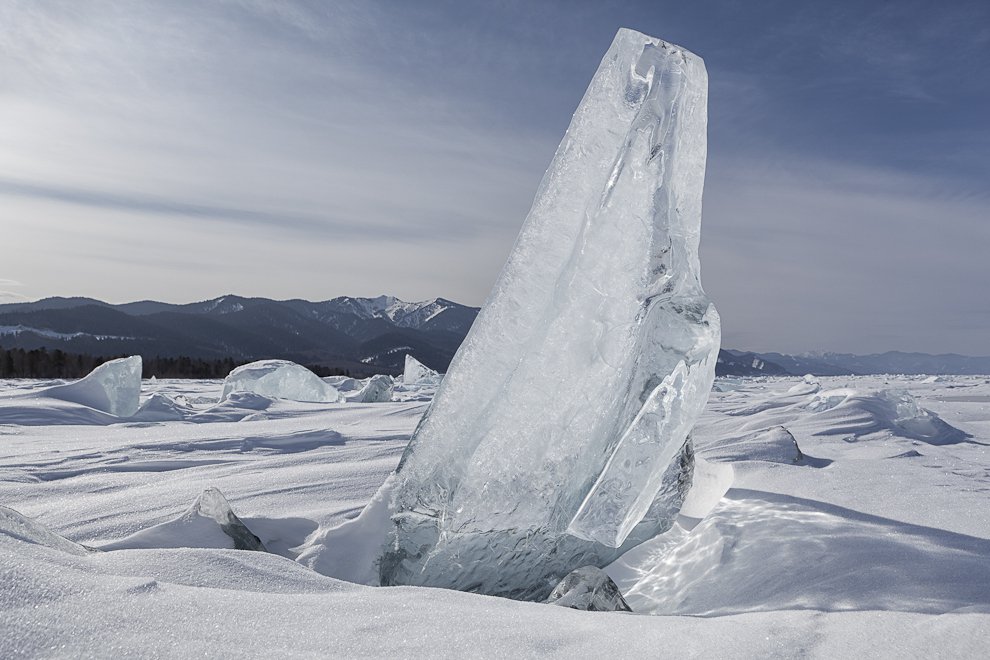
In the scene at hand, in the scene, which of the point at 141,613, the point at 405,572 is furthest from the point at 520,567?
the point at 141,613

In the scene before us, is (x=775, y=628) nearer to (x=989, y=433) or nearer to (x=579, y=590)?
(x=579, y=590)

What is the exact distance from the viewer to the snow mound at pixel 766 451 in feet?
11.0

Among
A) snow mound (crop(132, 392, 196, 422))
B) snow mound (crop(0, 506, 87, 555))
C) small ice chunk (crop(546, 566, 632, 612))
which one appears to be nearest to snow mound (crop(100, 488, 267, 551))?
snow mound (crop(0, 506, 87, 555))

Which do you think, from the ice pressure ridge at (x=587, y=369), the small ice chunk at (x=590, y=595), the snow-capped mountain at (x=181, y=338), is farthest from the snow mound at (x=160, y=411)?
the snow-capped mountain at (x=181, y=338)

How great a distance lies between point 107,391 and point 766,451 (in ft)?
23.7

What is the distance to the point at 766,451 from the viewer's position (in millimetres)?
3441

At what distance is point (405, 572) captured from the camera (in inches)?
84.3

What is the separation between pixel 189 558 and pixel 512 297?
4.15 feet

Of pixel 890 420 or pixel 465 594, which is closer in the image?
pixel 465 594

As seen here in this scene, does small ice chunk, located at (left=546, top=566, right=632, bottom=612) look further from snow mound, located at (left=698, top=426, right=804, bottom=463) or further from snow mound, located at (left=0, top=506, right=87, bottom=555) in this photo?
snow mound, located at (left=698, top=426, right=804, bottom=463)

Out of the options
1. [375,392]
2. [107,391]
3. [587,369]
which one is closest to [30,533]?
[587,369]

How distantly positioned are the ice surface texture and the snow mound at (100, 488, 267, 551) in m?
0.49

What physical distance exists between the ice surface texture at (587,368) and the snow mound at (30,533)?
962mm

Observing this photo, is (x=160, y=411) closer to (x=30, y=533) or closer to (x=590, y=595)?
(x=30, y=533)
